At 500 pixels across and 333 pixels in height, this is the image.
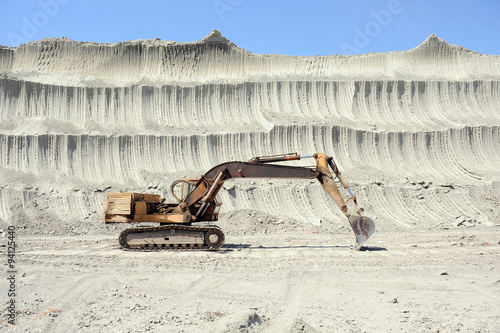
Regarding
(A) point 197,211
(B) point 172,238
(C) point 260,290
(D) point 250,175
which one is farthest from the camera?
(A) point 197,211

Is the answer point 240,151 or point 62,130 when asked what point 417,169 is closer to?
point 240,151

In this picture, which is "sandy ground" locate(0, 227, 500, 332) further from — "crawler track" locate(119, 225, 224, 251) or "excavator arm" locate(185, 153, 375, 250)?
"excavator arm" locate(185, 153, 375, 250)

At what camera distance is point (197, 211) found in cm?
1199

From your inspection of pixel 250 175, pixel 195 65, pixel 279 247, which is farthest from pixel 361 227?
pixel 195 65

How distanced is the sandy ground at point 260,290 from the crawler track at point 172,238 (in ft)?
0.98

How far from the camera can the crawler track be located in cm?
1163

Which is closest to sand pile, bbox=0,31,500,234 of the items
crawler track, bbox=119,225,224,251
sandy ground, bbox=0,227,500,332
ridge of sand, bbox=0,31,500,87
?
ridge of sand, bbox=0,31,500,87

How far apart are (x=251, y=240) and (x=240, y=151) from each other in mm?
9554

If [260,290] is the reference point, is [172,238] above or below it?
above

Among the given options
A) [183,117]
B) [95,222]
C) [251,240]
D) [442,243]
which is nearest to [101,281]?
[251,240]

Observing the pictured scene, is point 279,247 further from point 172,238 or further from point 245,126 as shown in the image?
point 245,126

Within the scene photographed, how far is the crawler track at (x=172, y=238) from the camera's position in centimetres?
1163

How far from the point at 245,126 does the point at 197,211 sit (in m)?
13.4

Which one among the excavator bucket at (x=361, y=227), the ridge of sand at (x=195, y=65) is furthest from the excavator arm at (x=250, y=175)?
the ridge of sand at (x=195, y=65)
